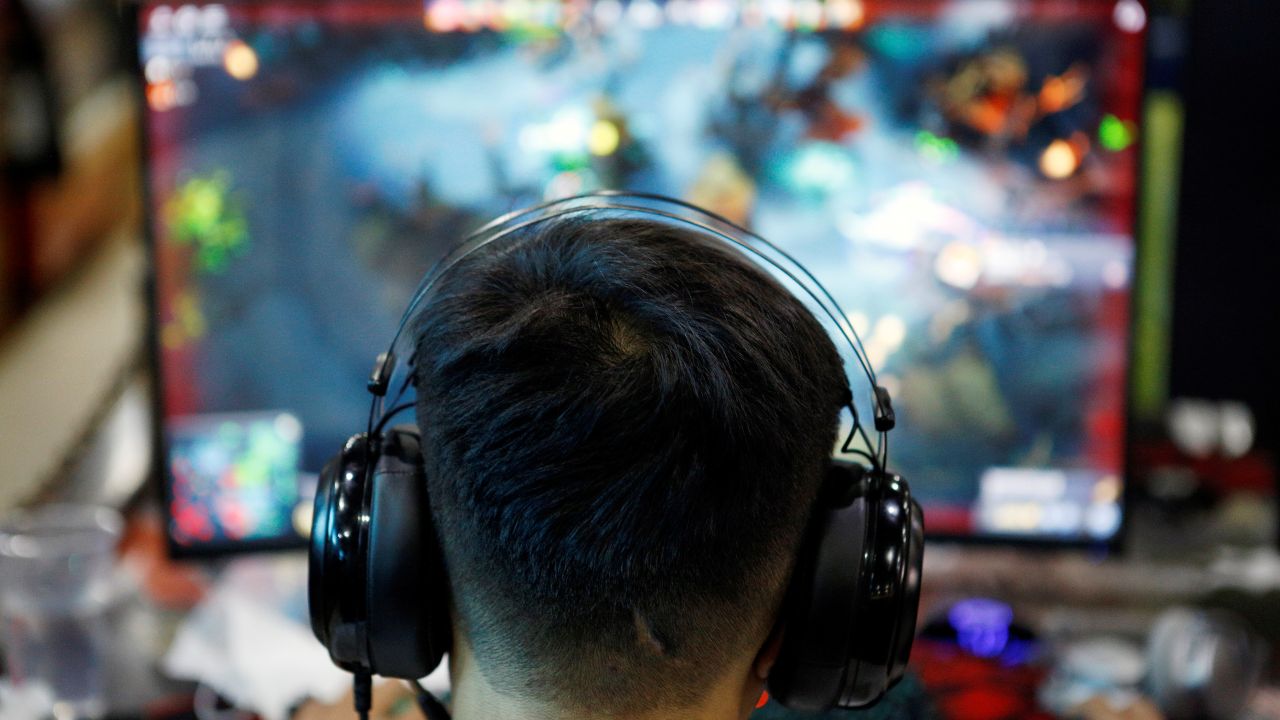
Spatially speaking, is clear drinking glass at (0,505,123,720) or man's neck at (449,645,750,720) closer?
man's neck at (449,645,750,720)

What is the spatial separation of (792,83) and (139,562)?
3.24ft

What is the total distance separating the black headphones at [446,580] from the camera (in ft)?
1.89

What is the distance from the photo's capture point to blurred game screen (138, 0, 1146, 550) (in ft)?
3.86

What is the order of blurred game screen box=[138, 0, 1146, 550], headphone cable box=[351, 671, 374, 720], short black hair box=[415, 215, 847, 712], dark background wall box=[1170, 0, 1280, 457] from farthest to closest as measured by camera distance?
dark background wall box=[1170, 0, 1280, 457] < blurred game screen box=[138, 0, 1146, 550] < headphone cable box=[351, 671, 374, 720] < short black hair box=[415, 215, 847, 712]

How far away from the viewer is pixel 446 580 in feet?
1.94

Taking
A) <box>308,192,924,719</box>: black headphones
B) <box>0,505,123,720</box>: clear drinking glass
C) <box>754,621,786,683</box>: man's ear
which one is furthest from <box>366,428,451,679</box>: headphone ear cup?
<box>0,505,123,720</box>: clear drinking glass

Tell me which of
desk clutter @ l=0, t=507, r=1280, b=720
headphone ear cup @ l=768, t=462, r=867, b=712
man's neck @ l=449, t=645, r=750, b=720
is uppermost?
headphone ear cup @ l=768, t=462, r=867, b=712

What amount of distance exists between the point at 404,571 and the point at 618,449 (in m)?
0.15

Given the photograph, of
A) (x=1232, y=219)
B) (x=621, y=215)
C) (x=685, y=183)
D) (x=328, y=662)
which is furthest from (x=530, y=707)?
(x=1232, y=219)

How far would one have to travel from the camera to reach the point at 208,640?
45.8 inches

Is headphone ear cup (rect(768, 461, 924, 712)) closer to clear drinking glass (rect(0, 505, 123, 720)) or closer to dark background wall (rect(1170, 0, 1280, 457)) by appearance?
clear drinking glass (rect(0, 505, 123, 720))

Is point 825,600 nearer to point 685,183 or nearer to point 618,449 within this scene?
point 618,449

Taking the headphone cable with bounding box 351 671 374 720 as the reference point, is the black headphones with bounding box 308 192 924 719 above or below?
above

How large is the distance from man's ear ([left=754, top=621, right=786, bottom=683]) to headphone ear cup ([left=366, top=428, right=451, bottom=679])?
17 cm
